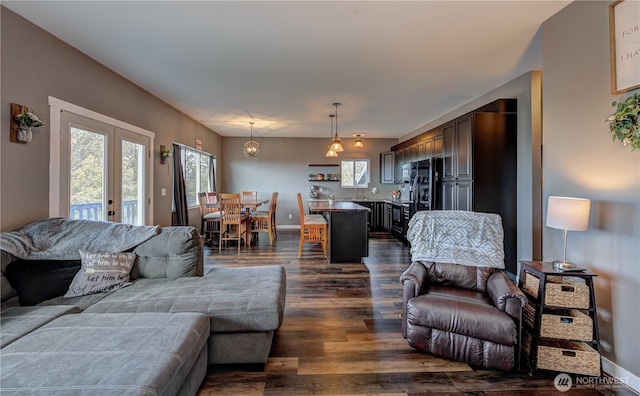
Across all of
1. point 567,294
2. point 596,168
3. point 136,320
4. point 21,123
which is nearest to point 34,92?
point 21,123

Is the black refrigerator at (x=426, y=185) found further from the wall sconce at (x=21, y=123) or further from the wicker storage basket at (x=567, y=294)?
the wall sconce at (x=21, y=123)

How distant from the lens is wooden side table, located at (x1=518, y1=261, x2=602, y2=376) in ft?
5.94

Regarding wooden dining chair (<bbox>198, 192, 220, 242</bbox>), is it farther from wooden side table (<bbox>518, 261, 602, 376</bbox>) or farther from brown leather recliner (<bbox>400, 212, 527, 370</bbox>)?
wooden side table (<bbox>518, 261, 602, 376</bbox>)

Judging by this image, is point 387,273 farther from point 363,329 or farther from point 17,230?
point 17,230

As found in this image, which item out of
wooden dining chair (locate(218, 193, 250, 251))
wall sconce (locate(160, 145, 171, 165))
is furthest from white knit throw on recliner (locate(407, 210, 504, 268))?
wall sconce (locate(160, 145, 171, 165))

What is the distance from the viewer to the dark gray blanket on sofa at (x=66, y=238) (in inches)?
82.7

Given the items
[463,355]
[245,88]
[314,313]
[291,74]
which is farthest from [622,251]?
[245,88]

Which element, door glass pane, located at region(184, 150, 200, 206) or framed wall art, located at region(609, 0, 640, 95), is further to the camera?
door glass pane, located at region(184, 150, 200, 206)

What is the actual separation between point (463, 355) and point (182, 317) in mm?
1922

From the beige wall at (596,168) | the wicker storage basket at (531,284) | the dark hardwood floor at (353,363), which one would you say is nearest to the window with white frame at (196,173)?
the dark hardwood floor at (353,363)

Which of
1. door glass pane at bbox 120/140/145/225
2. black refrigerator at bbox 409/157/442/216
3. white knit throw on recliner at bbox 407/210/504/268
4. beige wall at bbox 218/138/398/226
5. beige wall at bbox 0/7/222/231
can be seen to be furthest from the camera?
beige wall at bbox 218/138/398/226

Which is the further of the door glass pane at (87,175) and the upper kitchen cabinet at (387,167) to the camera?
the upper kitchen cabinet at (387,167)

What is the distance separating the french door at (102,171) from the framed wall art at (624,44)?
4.62 meters

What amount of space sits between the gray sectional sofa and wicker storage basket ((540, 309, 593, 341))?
6.05 feet
